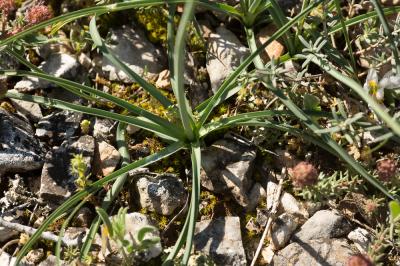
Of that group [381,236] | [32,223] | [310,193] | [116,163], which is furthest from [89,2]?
[381,236]

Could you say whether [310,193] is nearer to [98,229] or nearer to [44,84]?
[98,229]

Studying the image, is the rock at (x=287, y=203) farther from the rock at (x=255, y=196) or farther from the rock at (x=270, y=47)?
the rock at (x=270, y=47)

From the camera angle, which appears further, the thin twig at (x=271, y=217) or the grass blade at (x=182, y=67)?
the thin twig at (x=271, y=217)

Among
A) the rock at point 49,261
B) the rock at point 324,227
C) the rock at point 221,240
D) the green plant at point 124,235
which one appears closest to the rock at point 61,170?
the rock at point 49,261

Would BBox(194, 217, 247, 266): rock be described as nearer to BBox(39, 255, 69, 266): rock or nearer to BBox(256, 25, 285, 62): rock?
BBox(39, 255, 69, 266): rock

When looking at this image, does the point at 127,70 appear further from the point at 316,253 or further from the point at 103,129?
the point at 316,253

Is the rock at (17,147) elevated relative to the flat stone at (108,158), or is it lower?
elevated
